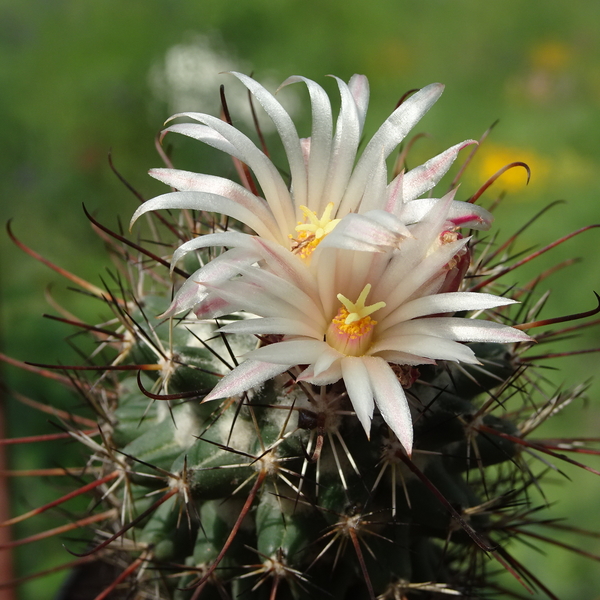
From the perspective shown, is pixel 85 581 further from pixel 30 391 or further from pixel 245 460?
pixel 245 460

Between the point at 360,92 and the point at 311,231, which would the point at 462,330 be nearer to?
the point at 311,231

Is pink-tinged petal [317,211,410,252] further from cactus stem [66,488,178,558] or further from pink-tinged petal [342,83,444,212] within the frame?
cactus stem [66,488,178,558]

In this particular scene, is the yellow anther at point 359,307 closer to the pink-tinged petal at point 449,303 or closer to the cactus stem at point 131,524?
the pink-tinged petal at point 449,303

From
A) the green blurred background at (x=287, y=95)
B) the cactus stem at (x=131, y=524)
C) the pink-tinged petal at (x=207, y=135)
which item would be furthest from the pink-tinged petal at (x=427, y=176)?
the green blurred background at (x=287, y=95)

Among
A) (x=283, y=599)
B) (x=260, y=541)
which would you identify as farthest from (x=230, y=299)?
(x=283, y=599)

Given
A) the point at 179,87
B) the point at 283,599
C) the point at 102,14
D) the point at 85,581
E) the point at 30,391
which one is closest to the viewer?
the point at 283,599

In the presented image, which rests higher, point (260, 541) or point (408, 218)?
point (408, 218)

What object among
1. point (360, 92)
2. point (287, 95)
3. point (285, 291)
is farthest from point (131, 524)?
point (287, 95)
